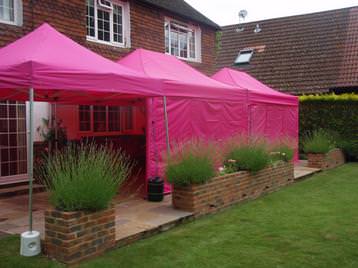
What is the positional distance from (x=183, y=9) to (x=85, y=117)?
17.1 feet

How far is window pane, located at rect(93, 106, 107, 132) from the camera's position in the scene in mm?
10320

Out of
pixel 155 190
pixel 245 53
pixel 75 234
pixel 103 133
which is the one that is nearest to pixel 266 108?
pixel 103 133

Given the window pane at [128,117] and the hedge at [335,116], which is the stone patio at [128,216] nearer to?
the window pane at [128,117]

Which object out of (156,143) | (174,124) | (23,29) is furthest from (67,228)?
(23,29)

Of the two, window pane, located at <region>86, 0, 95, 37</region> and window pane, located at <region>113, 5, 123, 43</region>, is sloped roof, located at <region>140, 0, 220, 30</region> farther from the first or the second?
window pane, located at <region>86, 0, 95, 37</region>

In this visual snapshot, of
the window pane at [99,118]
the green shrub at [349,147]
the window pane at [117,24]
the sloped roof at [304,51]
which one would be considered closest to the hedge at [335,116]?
the green shrub at [349,147]

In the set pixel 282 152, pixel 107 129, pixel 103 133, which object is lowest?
pixel 282 152

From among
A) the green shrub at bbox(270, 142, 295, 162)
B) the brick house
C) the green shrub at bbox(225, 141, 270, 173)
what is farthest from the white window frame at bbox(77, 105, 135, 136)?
the green shrub at bbox(270, 142, 295, 162)

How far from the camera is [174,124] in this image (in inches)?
304

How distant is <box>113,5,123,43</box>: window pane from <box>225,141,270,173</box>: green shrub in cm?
474

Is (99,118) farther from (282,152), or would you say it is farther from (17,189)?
(282,152)

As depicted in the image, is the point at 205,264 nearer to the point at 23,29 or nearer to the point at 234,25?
the point at 23,29

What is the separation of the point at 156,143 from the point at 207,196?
158cm

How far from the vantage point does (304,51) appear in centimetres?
1842
